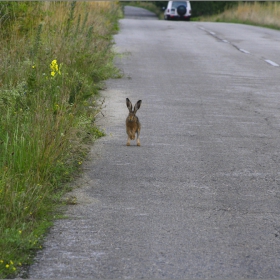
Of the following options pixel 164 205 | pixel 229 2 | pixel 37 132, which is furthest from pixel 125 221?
pixel 229 2

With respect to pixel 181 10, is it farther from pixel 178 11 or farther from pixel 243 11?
pixel 243 11

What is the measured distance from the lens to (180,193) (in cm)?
655

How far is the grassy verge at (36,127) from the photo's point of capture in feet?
17.4

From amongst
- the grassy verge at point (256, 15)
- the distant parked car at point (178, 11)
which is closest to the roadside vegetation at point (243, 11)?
the grassy verge at point (256, 15)

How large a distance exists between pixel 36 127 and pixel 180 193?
149 cm

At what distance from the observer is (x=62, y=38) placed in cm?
1288

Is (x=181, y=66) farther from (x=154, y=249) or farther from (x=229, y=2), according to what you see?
(x=229, y=2)

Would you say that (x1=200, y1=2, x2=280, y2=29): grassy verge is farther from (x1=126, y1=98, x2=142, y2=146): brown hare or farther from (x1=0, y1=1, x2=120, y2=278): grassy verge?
(x1=126, y1=98, x2=142, y2=146): brown hare

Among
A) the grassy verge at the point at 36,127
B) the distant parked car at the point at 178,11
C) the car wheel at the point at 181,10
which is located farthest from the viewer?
the distant parked car at the point at 178,11

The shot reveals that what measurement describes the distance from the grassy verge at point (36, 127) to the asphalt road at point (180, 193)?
0.57ft

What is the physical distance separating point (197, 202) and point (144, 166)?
1354 millimetres

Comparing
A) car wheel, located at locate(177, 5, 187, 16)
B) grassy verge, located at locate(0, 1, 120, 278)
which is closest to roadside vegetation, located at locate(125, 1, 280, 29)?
car wheel, located at locate(177, 5, 187, 16)

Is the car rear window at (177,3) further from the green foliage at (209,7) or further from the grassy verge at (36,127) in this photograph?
the grassy verge at (36,127)

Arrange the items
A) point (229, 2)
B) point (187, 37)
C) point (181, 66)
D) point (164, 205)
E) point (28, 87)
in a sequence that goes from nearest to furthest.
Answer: point (164, 205), point (28, 87), point (181, 66), point (187, 37), point (229, 2)
